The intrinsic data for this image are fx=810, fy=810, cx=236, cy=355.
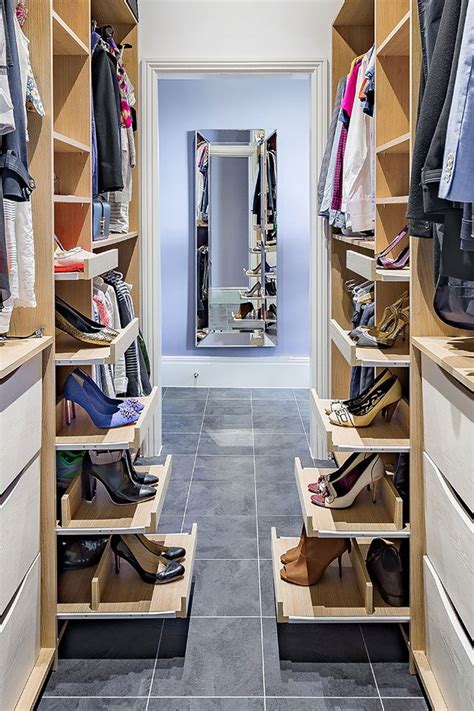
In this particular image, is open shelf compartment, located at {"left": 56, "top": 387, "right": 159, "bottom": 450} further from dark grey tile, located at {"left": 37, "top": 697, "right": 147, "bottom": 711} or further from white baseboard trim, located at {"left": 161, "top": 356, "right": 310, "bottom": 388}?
white baseboard trim, located at {"left": 161, "top": 356, "right": 310, "bottom": 388}

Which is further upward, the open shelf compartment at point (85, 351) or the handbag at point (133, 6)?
the handbag at point (133, 6)

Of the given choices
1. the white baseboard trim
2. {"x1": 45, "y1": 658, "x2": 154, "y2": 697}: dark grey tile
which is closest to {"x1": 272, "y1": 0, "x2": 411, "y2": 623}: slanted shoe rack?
{"x1": 45, "y1": 658, "x2": 154, "y2": 697}: dark grey tile

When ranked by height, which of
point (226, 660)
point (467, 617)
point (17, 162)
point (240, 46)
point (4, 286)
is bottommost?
point (226, 660)

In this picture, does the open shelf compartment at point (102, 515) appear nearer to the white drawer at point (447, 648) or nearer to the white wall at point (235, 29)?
the white drawer at point (447, 648)

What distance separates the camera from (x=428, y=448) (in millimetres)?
2158

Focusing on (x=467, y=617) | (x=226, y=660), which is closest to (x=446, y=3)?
(x=467, y=617)

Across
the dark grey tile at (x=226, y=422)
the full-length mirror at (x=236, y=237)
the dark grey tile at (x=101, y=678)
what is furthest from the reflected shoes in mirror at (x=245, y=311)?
the dark grey tile at (x=101, y=678)

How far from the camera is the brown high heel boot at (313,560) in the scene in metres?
2.55

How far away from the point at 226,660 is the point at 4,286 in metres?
1.25

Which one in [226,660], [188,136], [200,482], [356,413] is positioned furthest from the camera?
[188,136]

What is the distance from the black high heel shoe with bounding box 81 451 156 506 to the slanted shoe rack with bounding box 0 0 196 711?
36 mm

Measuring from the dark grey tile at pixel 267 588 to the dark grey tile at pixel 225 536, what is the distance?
11 centimetres

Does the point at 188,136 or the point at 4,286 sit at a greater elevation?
the point at 188,136

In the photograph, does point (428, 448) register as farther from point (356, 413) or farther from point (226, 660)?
point (226, 660)
